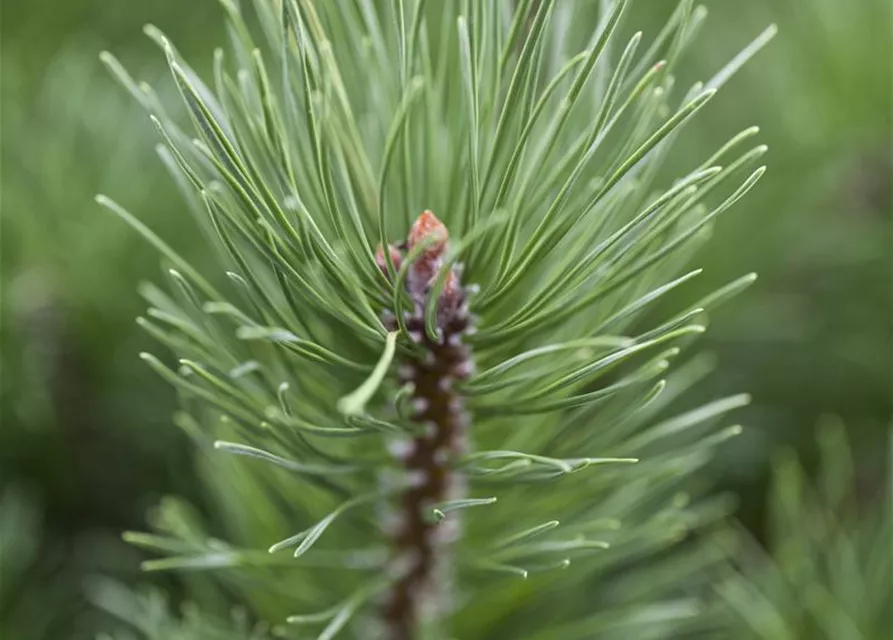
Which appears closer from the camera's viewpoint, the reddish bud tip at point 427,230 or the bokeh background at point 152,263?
the reddish bud tip at point 427,230

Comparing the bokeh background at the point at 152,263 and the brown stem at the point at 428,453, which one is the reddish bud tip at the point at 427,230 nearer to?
the brown stem at the point at 428,453

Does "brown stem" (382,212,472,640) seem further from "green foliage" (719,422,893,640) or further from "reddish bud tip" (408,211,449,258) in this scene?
"green foliage" (719,422,893,640)

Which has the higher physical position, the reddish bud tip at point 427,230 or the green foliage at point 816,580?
the reddish bud tip at point 427,230

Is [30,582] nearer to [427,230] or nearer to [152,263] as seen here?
[152,263]

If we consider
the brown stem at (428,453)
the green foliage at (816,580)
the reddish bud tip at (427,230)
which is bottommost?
the green foliage at (816,580)

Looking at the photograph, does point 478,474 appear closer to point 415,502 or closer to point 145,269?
point 415,502

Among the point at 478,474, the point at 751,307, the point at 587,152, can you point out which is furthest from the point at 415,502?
the point at 751,307

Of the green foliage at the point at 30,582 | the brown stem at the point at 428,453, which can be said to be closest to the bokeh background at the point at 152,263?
the green foliage at the point at 30,582
